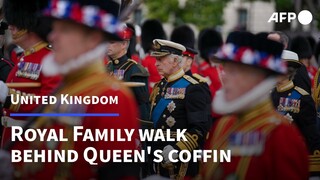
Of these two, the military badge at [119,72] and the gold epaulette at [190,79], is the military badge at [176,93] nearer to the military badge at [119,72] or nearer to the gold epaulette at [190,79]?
the gold epaulette at [190,79]

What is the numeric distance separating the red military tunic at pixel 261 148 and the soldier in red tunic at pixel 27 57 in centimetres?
182

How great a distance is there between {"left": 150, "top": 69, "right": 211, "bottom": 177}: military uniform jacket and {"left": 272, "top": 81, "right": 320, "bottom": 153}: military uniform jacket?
608 millimetres

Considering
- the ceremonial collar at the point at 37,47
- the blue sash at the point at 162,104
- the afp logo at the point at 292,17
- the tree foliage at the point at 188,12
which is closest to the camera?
the ceremonial collar at the point at 37,47

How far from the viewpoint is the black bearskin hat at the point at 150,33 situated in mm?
13381

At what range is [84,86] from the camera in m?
4.33

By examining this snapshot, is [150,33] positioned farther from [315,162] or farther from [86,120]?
[86,120]

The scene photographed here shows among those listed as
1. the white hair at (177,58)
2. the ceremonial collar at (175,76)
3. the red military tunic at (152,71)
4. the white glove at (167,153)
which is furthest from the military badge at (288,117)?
the red military tunic at (152,71)

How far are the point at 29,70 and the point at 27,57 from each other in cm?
8

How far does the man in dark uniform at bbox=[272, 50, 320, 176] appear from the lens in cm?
779

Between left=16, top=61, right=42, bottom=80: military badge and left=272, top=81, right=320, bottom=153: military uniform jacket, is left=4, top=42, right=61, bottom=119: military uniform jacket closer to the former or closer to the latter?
left=16, top=61, right=42, bottom=80: military badge

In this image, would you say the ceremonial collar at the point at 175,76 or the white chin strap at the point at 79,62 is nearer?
the white chin strap at the point at 79,62

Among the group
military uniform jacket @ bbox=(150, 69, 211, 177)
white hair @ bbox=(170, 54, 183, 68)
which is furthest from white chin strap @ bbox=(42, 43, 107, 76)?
white hair @ bbox=(170, 54, 183, 68)

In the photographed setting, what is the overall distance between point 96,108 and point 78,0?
0.45 meters

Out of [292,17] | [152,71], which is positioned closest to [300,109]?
[292,17]
